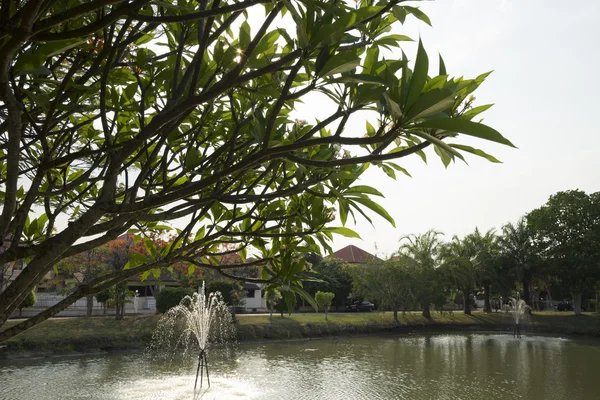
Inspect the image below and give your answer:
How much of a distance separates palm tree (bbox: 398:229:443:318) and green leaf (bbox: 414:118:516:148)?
23.0 metres

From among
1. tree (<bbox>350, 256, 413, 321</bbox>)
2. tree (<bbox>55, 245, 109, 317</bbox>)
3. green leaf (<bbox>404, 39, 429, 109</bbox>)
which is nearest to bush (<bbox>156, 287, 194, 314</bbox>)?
tree (<bbox>55, 245, 109, 317</bbox>)

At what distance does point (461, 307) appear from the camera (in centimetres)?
3444

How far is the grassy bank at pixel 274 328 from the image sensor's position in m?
13.6

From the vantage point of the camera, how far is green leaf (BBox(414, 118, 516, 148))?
2.98 ft

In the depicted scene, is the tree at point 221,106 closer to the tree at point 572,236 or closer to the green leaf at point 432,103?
the green leaf at point 432,103

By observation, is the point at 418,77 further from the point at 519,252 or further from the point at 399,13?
the point at 519,252

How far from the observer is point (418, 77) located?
3.28ft

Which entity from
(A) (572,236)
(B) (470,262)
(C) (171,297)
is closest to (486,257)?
(B) (470,262)

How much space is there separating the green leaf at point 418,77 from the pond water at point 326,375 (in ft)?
30.1

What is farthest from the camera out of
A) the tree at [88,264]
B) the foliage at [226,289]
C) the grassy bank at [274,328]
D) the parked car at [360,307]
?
the parked car at [360,307]

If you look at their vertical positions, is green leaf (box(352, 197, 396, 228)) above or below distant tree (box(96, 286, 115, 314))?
above

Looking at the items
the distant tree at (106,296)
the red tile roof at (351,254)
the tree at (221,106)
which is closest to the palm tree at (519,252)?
the red tile roof at (351,254)

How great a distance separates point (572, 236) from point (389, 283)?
10.7m

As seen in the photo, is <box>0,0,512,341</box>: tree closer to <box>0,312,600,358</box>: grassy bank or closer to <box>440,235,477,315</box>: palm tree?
<box>0,312,600,358</box>: grassy bank
